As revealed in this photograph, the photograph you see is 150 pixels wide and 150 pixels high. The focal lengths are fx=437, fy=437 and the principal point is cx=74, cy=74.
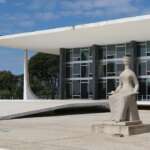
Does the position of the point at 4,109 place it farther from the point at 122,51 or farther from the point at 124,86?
the point at 122,51

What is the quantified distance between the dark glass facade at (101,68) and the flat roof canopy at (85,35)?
3.39ft

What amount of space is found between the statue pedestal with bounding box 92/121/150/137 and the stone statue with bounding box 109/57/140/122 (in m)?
0.26

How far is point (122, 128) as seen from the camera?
14.2 m

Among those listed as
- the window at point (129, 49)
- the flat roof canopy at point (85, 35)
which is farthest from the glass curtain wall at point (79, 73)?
the window at point (129, 49)

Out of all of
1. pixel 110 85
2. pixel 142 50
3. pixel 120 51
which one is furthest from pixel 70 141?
pixel 110 85

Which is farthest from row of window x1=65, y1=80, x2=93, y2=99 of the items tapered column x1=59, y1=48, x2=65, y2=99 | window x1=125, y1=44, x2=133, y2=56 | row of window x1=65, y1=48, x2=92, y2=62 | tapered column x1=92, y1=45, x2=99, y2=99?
window x1=125, y1=44, x2=133, y2=56

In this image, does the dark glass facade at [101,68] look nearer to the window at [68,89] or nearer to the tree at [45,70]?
the window at [68,89]

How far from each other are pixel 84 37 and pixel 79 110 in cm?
649

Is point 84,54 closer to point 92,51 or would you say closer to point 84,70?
point 84,70

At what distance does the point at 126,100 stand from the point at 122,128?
1039mm

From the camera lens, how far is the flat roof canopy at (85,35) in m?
29.6

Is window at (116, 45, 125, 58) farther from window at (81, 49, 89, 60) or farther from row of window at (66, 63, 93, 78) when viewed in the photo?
window at (81, 49, 89, 60)

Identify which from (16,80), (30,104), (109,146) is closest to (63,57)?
(30,104)

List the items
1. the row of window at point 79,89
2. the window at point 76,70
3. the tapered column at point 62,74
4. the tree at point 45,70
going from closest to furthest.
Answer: the row of window at point 79,89 < the window at point 76,70 < the tapered column at point 62,74 < the tree at point 45,70
